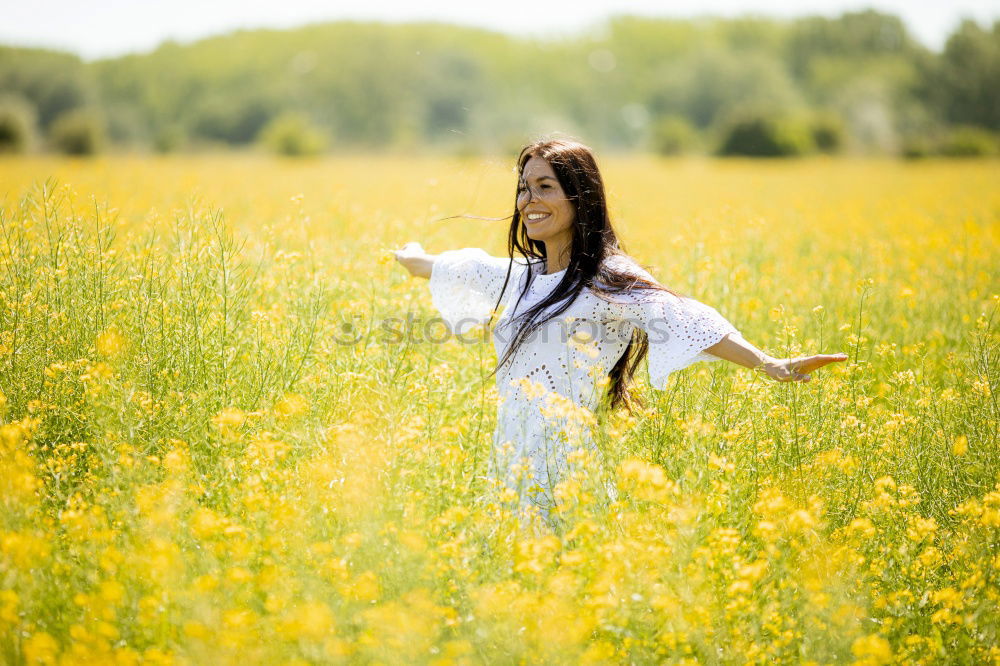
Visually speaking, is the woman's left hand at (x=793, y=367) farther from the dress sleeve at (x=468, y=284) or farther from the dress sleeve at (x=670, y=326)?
the dress sleeve at (x=468, y=284)

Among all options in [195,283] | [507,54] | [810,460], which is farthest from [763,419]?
[507,54]

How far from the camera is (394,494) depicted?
2.50m

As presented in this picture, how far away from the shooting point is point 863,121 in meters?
54.8

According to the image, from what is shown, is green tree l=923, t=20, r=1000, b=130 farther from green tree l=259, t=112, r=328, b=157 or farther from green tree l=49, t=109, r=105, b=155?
green tree l=49, t=109, r=105, b=155

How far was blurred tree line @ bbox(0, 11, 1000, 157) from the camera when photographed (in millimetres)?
39469

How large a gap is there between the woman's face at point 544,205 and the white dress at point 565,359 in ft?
0.57

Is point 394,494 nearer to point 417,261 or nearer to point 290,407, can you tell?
point 290,407

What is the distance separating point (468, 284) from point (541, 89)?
11721cm

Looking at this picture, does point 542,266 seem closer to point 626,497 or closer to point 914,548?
point 626,497

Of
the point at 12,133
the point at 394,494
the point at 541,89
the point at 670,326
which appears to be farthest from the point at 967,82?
the point at 394,494

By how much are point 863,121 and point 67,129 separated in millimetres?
46715

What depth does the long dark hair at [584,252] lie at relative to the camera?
115 inches

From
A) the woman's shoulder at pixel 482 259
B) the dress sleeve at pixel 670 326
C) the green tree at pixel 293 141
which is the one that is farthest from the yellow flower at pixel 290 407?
the green tree at pixel 293 141

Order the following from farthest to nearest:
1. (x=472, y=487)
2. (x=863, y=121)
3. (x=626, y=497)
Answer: (x=863, y=121) < (x=472, y=487) < (x=626, y=497)
